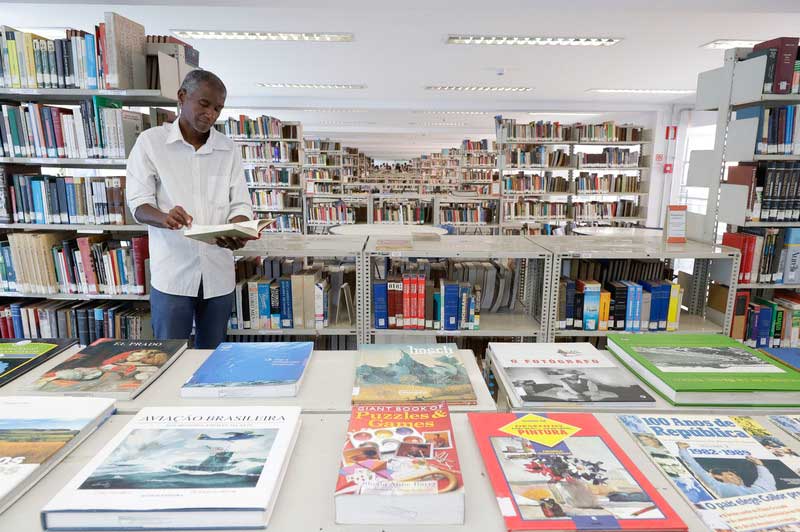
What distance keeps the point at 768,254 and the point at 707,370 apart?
8.61ft

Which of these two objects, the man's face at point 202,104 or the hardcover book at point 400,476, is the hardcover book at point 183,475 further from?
the man's face at point 202,104

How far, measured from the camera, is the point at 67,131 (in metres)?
2.74

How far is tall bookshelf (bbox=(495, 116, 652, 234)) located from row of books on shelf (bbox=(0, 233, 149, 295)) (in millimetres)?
6105

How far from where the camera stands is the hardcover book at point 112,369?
1.08 metres

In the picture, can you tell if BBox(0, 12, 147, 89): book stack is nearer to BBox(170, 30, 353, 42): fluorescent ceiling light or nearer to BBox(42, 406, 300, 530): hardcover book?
BBox(42, 406, 300, 530): hardcover book

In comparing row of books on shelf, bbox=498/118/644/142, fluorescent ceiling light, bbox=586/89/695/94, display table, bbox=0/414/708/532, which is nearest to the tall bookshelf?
row of books on shelf, bbox=498/118/644/142

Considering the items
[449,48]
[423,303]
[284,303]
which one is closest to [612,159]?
[449,48]

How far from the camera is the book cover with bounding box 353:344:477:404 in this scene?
3.52 ft

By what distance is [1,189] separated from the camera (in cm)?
283

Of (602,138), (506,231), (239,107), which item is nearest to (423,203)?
(506,231)

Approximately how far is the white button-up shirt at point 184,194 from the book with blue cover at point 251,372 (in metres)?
0.97

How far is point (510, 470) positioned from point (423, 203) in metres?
7.13

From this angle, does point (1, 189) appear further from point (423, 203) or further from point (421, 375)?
point (423, 203)

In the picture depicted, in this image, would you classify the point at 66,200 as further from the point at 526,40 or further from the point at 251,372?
the point at 526,40
